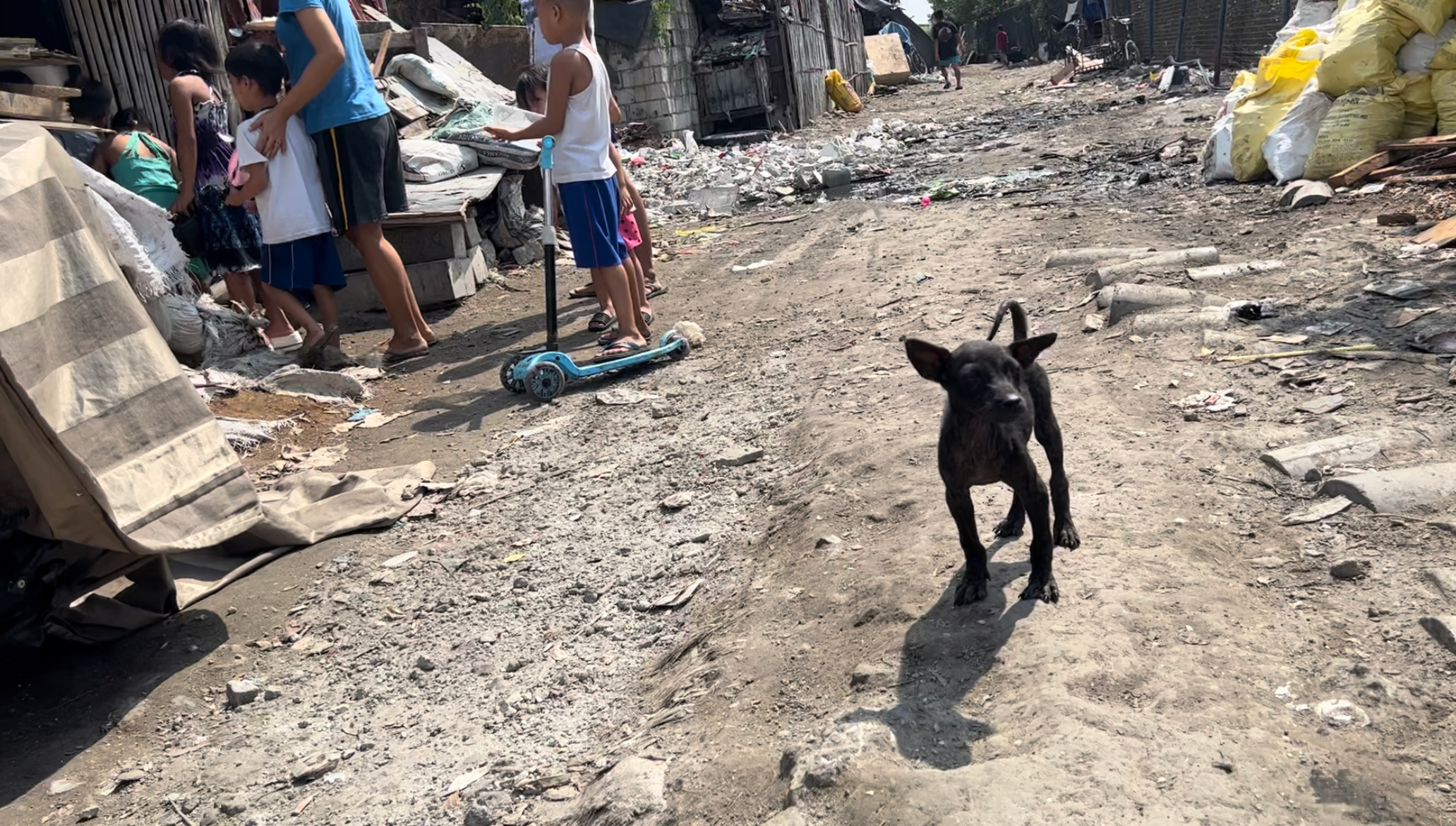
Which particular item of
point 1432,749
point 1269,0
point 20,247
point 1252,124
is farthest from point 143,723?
point 1269,0

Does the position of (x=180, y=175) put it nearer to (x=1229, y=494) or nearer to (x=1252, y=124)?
(x=1229, y=494)

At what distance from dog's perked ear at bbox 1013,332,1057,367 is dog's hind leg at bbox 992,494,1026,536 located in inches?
25.4

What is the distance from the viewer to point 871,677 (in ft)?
8.43

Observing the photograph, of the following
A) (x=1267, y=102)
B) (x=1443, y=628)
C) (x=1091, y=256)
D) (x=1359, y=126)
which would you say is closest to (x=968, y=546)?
(x=1443, y=628)

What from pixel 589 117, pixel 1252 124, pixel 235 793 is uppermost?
pixel 589 117

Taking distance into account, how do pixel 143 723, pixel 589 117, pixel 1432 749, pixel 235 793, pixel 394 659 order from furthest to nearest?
pixel 589 117 < pixel 394 659 < pixel 143 723 < pixel 235 793 < pixel 1432 749

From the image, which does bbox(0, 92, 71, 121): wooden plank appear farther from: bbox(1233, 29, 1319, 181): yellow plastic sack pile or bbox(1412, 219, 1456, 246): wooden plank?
bbox(1233, 29, 1319, 181): yellow plastic sack pile

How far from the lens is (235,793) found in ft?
9.53

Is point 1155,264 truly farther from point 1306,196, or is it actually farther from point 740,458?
point 740,458

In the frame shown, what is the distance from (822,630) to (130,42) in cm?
712

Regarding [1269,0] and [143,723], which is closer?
[143,723]

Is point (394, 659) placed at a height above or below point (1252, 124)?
below

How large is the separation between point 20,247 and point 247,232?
3325 millimetres

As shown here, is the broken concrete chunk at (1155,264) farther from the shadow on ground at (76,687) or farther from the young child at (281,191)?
the shadow on ground at (76,687)
